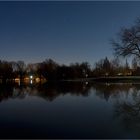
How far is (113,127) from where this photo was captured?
7480 millimetres

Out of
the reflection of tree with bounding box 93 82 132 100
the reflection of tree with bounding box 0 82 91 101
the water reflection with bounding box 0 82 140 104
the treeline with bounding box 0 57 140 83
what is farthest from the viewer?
the treeline with bounding box 0 57 140 83

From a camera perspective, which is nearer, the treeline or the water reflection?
the water reflection

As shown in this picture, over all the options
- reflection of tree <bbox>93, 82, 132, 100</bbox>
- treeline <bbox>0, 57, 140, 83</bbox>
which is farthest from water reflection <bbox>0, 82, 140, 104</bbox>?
treeline <bbox>0, 57, 140, 83</bbox>

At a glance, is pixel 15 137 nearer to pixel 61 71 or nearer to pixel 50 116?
pixel 50 116

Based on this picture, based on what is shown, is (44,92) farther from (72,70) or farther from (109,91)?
(72,70)

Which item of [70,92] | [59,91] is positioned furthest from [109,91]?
[59,91]

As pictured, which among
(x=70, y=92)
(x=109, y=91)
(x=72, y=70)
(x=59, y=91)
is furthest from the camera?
(x=72, y=70)

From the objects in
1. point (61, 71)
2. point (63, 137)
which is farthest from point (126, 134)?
point (61, 71)

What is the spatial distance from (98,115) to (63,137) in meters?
3.53

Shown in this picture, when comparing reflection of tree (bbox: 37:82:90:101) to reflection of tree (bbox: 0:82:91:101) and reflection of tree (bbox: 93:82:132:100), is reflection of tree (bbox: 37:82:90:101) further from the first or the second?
reflection of tree (bbox: 93:82:132:100)

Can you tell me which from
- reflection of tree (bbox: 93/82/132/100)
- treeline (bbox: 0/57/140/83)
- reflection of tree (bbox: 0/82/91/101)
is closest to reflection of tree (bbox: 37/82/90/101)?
reflection of tree (bbox: 0/82/91/101)

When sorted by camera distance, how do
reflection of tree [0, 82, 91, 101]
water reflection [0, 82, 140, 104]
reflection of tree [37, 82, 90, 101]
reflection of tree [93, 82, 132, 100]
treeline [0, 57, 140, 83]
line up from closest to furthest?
water reflection [0, 82, 140, 104] < reflection of tree [93, 82, 132, 100] < reflection of tree [0, 82, 91, 101] < reflection of tree [37, 82, 90, 101] < treeline [0, 57, 140, 83]

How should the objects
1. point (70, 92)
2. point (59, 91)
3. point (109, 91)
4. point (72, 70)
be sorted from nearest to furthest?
point (70, 92) < point (109, 91) < point (59, 91) < point (72, 70)

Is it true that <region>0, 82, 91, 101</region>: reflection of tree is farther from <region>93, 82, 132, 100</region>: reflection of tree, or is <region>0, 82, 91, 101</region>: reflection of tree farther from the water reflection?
<region>93, 82, 132, 100</region>: reflection of tree
